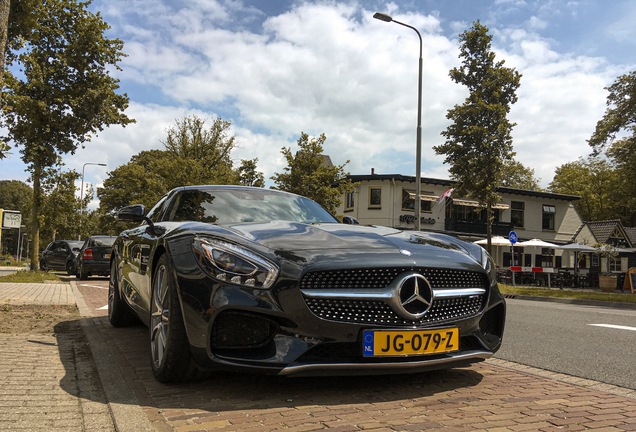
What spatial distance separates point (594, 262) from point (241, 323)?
42.6 m

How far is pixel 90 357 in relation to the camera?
4.34 m

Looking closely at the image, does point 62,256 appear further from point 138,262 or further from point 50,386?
point 50,386

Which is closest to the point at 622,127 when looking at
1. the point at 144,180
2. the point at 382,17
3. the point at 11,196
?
the point at 382,17

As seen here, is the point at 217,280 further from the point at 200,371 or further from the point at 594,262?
the point at 594,262

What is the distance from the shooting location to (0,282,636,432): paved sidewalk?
2.67 m

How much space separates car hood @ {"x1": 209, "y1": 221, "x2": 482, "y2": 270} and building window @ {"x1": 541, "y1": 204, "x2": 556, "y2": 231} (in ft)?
140

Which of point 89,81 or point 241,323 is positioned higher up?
point 89,81

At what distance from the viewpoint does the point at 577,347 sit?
5.64m

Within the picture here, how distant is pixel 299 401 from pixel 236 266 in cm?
85

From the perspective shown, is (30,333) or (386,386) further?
(30,333)

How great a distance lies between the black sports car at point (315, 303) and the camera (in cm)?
289

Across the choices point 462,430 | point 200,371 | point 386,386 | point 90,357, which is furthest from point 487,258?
point 90,357

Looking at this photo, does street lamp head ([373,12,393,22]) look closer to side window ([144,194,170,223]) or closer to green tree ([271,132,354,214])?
green tree ([271,132,354,214])

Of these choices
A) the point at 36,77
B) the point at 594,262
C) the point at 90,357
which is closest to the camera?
the point at 90,357
